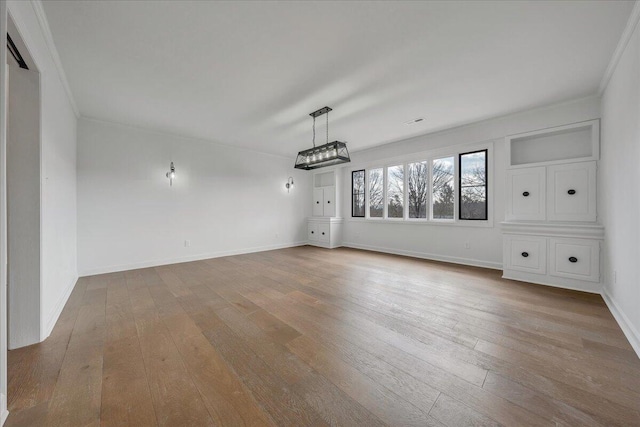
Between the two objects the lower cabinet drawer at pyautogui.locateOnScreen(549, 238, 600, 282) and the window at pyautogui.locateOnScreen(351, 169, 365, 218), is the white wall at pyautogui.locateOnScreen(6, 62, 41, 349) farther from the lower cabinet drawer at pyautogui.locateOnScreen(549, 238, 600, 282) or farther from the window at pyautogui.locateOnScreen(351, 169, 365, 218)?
the window at pyautogui.locateOnScreen(351, 169, 365, 218)

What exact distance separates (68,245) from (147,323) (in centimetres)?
210

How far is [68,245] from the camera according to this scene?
332cm

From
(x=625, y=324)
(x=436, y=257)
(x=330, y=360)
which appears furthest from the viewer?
(x=436, y=257)

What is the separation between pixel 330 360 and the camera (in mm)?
1775

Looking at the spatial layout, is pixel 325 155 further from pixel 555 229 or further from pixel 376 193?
pixel 555 229

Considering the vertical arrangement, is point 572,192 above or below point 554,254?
above

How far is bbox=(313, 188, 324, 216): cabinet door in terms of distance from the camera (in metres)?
7.59

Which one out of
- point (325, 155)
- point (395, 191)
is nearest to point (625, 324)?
point (325, 155)

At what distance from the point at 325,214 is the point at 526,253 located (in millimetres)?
4863

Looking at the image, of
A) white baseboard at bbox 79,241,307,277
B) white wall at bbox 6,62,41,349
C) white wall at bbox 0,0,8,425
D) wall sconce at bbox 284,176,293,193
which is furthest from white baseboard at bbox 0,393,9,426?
wall sconce at bbox 284,176,293,193

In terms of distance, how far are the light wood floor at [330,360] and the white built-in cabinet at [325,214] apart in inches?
147

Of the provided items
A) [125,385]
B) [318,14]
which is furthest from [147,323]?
[318,14]

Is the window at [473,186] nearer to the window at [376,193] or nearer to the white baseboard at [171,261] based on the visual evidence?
the window at [376,193]

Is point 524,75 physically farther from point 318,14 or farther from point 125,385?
point 125,385
